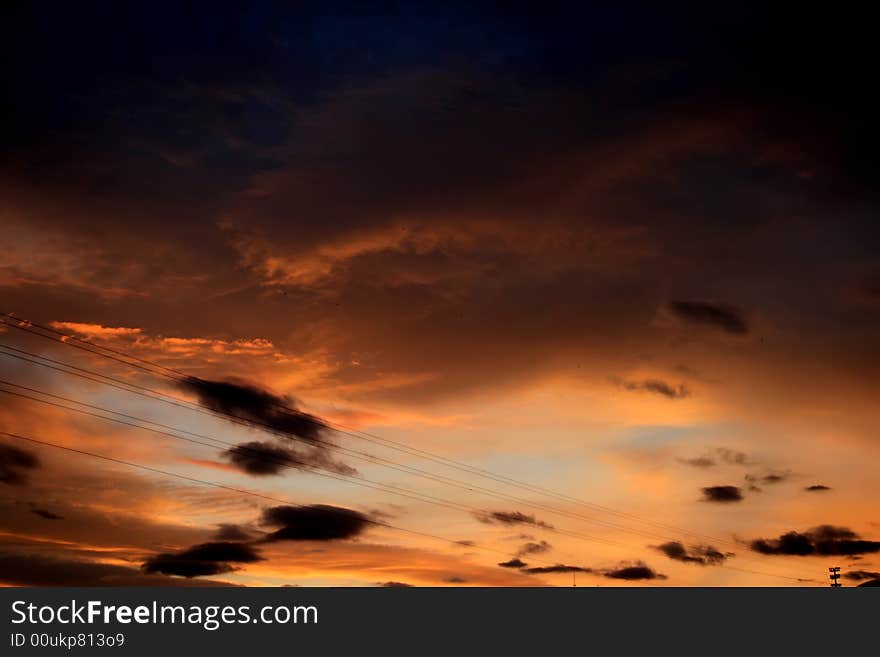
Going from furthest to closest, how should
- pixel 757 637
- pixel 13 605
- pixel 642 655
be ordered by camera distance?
pixel 757 637
pixel 642 655
pixel 13 605

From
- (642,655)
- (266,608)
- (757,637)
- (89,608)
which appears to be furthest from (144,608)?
(757,637)

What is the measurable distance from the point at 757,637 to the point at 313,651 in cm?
3836

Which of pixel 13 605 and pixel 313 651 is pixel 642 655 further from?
pixel 13 605

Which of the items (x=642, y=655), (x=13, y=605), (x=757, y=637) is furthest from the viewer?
(x=757, y=637)

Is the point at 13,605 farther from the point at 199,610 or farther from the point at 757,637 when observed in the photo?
the point at 757,637

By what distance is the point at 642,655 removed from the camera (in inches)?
3031

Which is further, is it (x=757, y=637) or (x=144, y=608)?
(x=757, y=637)

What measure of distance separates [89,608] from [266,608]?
11.0m

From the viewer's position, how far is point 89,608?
207 feet

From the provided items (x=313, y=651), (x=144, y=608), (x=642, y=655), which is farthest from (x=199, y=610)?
(x=642, y=655)

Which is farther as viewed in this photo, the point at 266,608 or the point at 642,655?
the point at 642,655

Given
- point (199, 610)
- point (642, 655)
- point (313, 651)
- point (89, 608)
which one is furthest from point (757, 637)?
point (89, 608)

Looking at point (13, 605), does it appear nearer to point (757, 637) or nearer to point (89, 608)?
point (89, 608)

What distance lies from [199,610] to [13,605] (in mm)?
11553
